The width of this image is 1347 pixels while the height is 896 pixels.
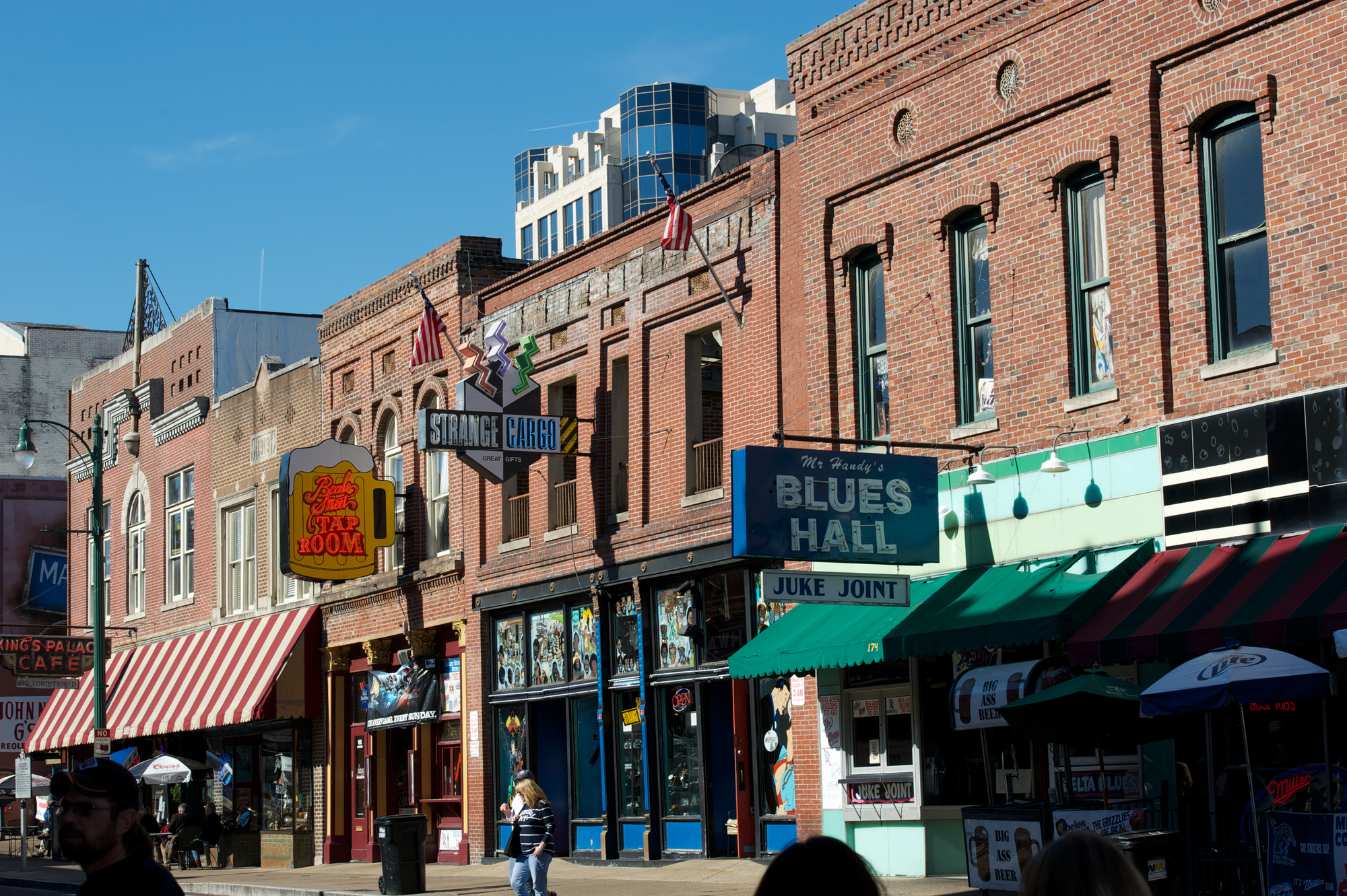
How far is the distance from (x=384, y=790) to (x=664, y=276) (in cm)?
1209

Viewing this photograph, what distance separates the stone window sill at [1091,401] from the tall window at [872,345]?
317cm

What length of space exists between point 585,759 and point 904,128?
10952 millimetres

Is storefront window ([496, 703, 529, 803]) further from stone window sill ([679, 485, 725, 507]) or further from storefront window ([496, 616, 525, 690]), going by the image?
stone window sill ([679, 485, 725, 507])

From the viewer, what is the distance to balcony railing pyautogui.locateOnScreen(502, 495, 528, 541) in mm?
26875

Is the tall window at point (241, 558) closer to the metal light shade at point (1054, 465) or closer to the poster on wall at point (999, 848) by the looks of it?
the metal light shade at point (1054, 465)

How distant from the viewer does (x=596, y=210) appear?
10862 cm

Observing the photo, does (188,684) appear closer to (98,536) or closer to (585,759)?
(98,536)

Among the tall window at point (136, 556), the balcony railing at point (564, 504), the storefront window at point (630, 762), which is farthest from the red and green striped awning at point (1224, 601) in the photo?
the tall window at point (136, 556)

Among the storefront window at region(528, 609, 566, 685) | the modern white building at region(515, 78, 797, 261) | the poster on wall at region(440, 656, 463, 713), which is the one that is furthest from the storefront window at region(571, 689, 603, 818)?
the modern white building at region(515, 78, 797, 261)

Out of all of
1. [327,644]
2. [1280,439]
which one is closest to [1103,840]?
[1280,439]

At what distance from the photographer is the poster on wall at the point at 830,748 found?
19.8m

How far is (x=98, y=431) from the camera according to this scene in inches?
1265

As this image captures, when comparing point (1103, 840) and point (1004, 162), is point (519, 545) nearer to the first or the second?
point (1004, 162)

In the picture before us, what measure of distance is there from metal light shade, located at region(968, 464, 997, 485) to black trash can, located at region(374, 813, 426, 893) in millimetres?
9012
